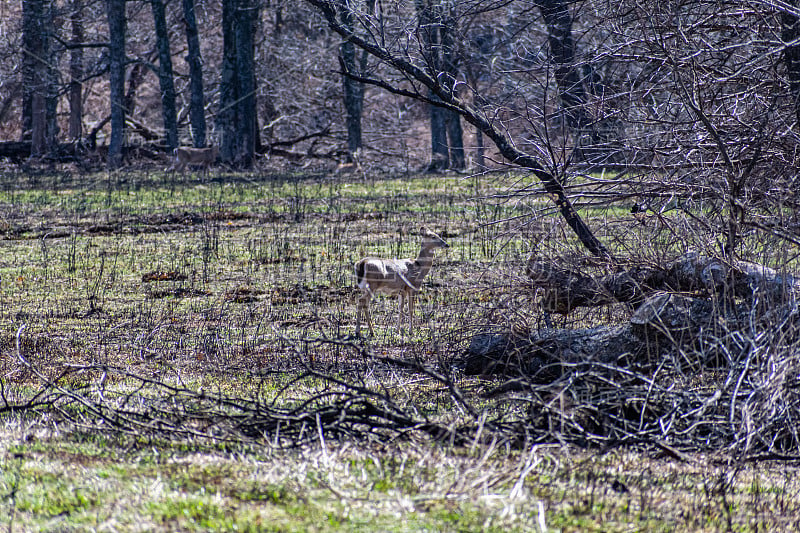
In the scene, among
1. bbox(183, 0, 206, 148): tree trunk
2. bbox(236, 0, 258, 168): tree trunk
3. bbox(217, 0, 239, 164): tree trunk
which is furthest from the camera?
bbox(183, 0, 206, 148): tree trunk

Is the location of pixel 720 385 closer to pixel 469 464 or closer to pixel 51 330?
pixel 469 464

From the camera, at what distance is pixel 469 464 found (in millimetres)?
4516

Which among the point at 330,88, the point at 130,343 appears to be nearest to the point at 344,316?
the point at 130,343

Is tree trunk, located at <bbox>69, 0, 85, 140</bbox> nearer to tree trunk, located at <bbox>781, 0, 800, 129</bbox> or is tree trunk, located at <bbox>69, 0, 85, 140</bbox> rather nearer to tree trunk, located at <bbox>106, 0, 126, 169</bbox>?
tree trunk, located at <bbox>106, 0, 126, 169</bbox>

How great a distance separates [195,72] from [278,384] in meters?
28.2

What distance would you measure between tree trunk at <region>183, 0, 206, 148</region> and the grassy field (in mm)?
16840

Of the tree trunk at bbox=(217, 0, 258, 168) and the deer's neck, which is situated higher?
the tree trunk at bbox=(217, 0, 258, 168)

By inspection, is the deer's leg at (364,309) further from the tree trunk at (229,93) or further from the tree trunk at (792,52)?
Answer: the tree trunk at (229,93)

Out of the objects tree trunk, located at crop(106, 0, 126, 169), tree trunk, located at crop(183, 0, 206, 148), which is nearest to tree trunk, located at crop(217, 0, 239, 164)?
tree trunk, located at crop(183, 0, 206, 148)

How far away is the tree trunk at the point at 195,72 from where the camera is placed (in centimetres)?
3275

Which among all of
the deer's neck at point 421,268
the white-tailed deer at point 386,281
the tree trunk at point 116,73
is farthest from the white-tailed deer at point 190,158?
the white-tailed deer at point 386,281

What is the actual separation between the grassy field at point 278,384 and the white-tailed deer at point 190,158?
40.5ft

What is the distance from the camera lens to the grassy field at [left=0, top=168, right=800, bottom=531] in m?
4.20

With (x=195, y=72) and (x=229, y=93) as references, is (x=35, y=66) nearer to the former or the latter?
(x=195, y=72)
